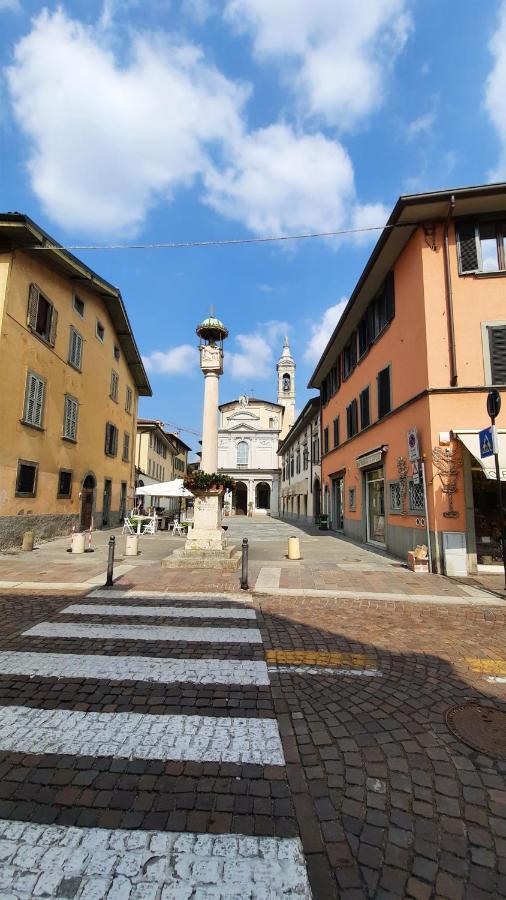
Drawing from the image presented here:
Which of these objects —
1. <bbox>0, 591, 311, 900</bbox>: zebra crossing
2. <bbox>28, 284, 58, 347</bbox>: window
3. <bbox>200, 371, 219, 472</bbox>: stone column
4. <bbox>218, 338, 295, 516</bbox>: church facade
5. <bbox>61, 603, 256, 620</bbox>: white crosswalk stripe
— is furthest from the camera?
<bbox>218, 338, 295, 516</bbox>: church facade

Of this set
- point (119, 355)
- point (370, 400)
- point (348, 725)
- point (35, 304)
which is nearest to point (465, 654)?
point (348, 725)

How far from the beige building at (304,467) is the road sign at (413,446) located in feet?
52.0

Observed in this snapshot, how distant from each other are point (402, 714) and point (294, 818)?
1.53 metres

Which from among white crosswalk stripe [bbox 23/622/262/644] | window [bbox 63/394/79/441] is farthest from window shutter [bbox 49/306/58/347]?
white crosswalk stripe [bbox 23/622/262/644]

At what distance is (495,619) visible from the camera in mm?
6453

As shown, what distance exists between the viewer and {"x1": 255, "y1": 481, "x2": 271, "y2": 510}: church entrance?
182 ft

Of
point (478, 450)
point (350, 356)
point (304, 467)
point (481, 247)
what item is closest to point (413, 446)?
point (478, 450)

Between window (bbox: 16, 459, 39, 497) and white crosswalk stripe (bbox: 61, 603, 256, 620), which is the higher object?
window (bbox: 16, 459, 39, 497)

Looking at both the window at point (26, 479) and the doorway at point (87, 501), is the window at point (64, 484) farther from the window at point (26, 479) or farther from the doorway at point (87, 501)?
the window at point (26, 479)

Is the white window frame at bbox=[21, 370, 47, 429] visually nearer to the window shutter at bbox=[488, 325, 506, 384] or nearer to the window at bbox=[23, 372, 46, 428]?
the window at bbox=[23, 372, 46, 428]

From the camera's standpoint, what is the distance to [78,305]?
19.5 meters

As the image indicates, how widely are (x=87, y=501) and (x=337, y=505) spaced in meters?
13.5

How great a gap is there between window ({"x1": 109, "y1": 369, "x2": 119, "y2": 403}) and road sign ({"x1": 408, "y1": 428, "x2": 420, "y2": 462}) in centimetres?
1805

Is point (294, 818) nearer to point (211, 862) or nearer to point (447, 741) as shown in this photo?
point (211, 862)
